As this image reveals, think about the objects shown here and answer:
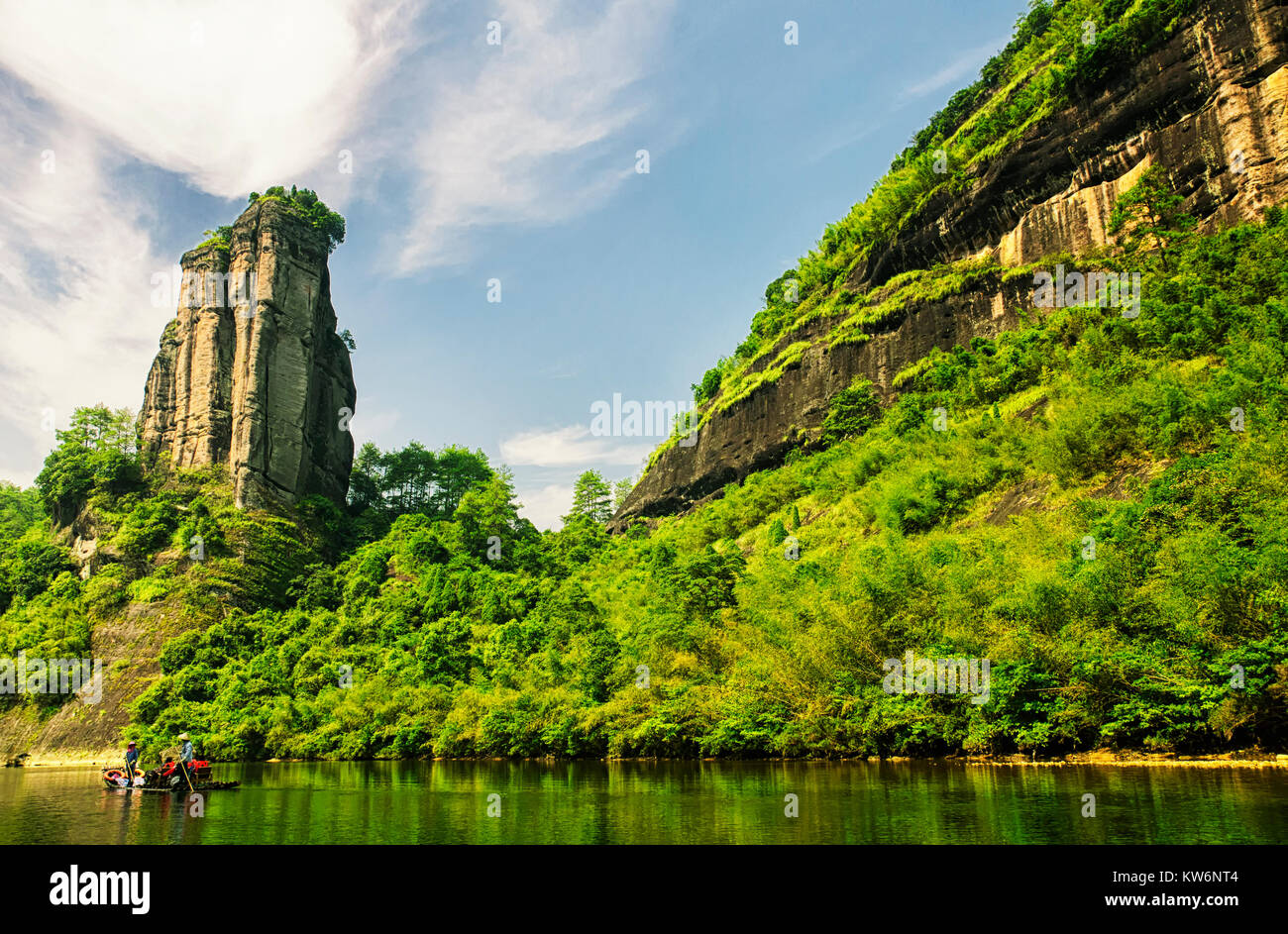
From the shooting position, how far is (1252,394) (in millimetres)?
19391

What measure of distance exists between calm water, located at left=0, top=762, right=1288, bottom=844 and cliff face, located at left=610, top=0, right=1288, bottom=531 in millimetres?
28732

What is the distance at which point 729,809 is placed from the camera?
1105 cm

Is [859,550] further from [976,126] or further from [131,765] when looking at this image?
[976,126]

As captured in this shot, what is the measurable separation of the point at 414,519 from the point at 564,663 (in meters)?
36.6

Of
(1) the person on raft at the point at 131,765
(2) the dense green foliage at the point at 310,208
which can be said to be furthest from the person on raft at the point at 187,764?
(2) the dense green foliage at the point at 310,208

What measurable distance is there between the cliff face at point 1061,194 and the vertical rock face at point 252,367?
3090 cm

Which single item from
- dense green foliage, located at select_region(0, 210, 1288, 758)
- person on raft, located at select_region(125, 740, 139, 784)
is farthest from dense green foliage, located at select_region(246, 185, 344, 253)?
person on raft, located at select_region(125, 740, 139, 784)

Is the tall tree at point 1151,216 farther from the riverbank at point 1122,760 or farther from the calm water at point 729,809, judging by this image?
the calm water at point 729,809

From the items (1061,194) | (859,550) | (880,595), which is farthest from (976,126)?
(880,595)

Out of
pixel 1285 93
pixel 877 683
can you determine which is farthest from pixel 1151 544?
pixel 1285 93

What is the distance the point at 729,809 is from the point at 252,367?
5960 cm

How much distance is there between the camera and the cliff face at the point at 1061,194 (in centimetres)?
A: 3086

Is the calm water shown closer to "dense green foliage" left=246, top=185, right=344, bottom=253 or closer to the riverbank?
the riverbank
